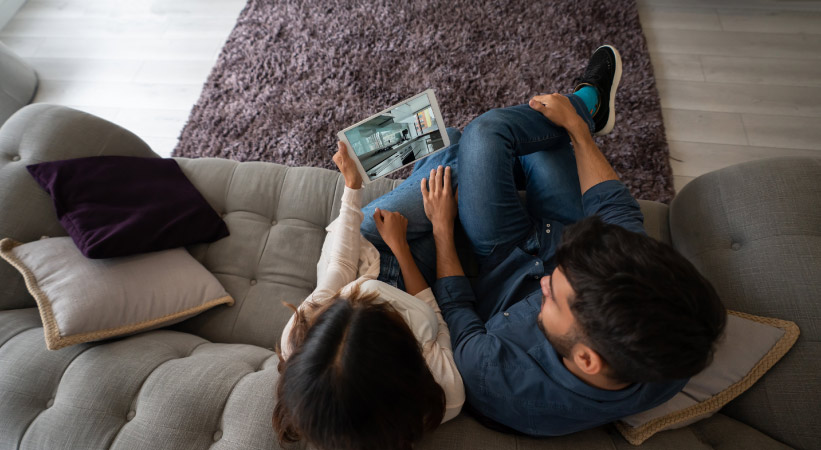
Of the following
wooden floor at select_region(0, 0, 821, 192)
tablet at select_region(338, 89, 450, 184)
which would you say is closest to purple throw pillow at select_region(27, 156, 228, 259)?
tablet at select_region(338, 89, 450, 184)

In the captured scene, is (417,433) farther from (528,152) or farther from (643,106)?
(643,106)

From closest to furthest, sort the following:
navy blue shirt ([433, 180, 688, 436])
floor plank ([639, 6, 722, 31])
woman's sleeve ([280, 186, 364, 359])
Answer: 1. navy blue shirt ([433, 180, 688, 436])
2. woman's sleeve ([280, 186, 364, 359])
3. floor plank ([639, 6, 722, 31])

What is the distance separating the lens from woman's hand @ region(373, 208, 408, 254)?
3.44 ft

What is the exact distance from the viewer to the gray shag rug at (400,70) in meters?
1.75

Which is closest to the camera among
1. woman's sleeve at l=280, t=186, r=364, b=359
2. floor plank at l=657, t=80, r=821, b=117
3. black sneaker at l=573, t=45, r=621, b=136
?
woman's sleeve at l=280, t=186, r=364, b=359

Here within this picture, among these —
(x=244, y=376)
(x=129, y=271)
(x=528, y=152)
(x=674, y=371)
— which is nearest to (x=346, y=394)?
(x=244, y=376)

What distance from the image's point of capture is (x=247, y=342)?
1.07 meters

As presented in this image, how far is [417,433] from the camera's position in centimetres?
67

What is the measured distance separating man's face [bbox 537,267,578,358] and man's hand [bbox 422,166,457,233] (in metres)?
0.38

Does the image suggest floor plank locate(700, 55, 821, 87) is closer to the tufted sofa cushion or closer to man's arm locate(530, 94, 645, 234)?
man's arm locate(530, 94, 645, 234)

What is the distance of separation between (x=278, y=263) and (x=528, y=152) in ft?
2.45

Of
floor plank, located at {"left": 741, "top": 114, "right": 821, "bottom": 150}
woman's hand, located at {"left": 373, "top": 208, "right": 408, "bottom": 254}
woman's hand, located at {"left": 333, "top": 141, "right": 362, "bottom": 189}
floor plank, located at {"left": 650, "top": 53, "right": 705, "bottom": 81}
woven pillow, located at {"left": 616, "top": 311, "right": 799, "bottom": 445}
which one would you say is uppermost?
woman's hand, located at {"left": 333, "top": 141, "right": 362, "bottom": 189}

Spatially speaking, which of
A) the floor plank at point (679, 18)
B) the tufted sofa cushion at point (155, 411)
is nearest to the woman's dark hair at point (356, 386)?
the tufted sofa cushion at point (155, 411)

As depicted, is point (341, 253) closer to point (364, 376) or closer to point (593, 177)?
point (364, 376)
